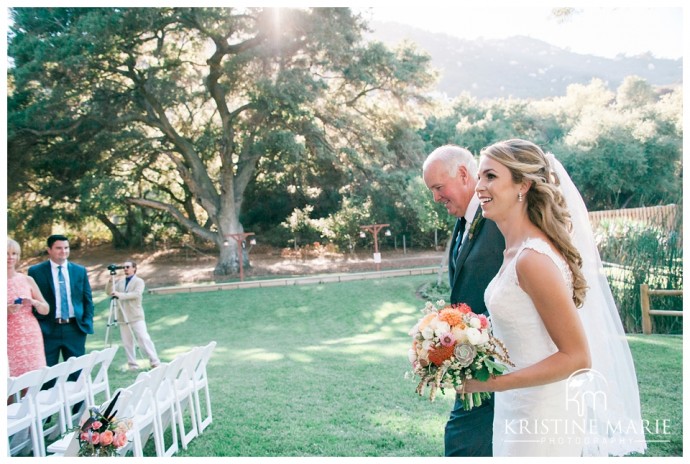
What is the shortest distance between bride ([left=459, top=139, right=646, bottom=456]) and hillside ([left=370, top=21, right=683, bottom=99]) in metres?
84.1

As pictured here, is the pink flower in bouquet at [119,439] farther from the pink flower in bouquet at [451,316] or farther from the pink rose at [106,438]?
the pink flower in bouquet at [451,316]

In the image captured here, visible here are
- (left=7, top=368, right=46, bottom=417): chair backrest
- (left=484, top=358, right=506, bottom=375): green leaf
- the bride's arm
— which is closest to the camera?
the bride's arm

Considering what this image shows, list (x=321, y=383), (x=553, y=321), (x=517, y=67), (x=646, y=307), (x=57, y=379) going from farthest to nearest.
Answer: (x=517, y=67) < (x=646, y=307) < (x=321, y=383) < (x=57, y=379) < (x=553, y=321)

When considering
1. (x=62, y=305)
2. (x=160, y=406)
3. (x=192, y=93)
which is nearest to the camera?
(x=160, y=406)

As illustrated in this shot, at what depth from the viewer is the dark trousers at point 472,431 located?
2.28 metres

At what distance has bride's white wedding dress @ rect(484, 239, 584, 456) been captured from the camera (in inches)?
77.0

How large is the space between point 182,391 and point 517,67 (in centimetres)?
10200

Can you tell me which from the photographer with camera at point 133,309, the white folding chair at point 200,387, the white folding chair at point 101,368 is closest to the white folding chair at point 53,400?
the white folding chair at point 101,368

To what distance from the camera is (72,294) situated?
223 inches

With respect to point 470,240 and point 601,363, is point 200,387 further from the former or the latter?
point 601,363

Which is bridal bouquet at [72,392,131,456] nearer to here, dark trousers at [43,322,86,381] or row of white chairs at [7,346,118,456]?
row of white chairs at [7,346,118,456]

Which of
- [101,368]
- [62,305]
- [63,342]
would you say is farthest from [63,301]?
[101,368]

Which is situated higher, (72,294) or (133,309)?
(72,294)

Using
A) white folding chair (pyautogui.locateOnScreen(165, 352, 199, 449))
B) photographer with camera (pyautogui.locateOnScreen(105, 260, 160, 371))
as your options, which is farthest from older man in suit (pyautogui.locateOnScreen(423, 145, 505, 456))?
photographer with camera (pyautogui.locateOnScreen(105, 260, 160, 371))
